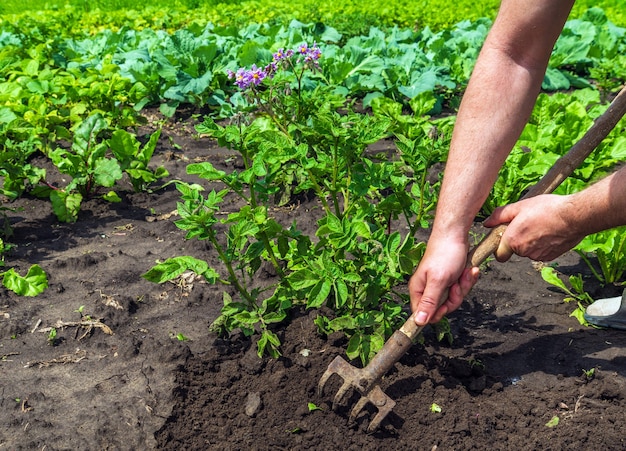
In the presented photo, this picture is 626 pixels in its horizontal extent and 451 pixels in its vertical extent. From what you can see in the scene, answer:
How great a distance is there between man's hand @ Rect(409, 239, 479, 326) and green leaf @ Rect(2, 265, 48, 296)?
1.79 m

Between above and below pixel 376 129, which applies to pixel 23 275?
below

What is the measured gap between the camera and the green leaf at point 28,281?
294cm

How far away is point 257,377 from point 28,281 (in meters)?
1.23

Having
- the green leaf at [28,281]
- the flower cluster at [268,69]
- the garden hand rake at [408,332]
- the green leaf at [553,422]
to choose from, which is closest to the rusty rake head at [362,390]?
the garden hand rake at [408,332]

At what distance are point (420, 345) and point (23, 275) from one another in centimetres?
186

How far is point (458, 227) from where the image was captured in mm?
2002

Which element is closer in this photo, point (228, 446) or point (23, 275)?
point (228, 446)

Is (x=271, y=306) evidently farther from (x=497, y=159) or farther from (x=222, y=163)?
(x=222, y=163)

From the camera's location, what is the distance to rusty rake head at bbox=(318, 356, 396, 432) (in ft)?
7.36

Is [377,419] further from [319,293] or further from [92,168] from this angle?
[92,168]

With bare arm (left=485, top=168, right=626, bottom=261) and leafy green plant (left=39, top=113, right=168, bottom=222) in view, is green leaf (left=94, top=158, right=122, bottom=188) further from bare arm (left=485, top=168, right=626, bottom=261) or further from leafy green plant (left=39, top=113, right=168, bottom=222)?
bare arm (left=485, top=168, right=626, bottom=261)

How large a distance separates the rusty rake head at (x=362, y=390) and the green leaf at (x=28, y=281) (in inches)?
57.8

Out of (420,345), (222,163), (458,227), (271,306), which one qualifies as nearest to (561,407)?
(420,345)

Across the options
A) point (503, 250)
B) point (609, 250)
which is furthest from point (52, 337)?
point (609, 250)
